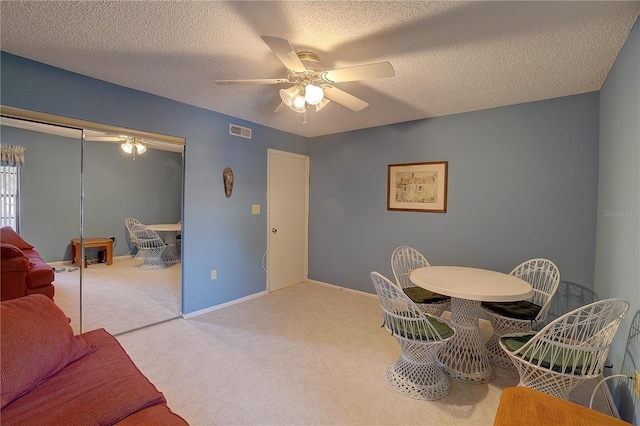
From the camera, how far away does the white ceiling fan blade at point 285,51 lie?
4.97ft

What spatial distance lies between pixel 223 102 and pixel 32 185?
1853 millimetres

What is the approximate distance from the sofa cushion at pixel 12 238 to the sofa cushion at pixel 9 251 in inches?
3.1

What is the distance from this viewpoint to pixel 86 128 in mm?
2592

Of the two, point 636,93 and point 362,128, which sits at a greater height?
point 362,128

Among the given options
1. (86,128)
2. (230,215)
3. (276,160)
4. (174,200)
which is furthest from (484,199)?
(86,128)

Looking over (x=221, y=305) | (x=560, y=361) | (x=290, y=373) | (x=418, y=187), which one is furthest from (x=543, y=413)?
(x=221, y=305)

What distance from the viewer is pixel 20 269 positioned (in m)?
2.30

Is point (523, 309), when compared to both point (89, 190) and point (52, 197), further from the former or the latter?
point (52, 197)

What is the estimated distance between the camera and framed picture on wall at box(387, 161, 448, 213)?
3.47 m

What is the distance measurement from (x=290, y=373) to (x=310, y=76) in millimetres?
2244

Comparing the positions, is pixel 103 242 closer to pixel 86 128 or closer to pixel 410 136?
pixel 86 128

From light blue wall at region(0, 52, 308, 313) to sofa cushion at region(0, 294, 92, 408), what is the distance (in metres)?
1.73

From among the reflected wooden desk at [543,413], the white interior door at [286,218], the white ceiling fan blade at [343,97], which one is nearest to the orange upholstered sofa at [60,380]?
the reflected wooden desk at [543,413]

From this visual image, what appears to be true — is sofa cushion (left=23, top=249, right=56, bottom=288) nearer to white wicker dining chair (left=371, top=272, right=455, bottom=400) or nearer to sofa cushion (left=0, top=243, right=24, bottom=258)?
sofa cushion (left=0, top=243, right=24, bottom=258)
